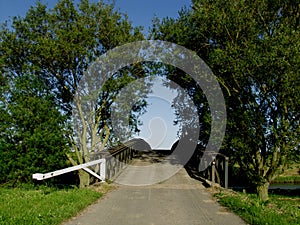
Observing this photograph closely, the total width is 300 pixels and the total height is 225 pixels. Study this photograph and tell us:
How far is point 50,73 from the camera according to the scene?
51.0ft

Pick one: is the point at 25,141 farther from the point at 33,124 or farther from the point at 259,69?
the point at 259,69

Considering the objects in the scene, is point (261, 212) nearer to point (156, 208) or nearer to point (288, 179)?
point (156, 208)

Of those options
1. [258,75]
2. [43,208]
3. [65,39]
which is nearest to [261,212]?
[43,208]

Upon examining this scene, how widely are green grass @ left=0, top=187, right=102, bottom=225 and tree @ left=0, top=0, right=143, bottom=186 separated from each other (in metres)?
8.28

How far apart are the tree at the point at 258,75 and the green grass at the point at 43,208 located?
6618 mm

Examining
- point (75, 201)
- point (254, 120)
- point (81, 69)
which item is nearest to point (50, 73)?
point (81, 69)

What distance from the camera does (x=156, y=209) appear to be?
20.3ft

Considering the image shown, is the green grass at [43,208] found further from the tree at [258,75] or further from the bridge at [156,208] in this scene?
the tree at [258,75]

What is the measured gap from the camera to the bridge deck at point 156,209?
207 inches

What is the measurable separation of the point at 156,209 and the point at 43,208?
199 centimetres

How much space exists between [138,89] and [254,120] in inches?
214

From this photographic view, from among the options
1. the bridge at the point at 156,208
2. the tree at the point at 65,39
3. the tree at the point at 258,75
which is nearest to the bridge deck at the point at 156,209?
the bridge at the point at 156,208

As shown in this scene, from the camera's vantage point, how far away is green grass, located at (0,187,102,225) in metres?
4.76

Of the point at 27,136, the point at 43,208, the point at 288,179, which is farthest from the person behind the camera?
the point at 288,179
